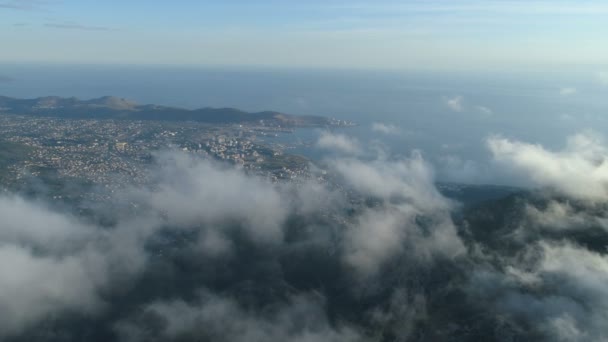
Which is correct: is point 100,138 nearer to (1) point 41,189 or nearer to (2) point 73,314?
(1) point 41,189

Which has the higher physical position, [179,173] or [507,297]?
[179,173]

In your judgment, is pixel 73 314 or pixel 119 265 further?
pixel 119 265

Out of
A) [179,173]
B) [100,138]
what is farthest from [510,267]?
[100,138]

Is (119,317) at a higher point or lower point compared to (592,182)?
lower

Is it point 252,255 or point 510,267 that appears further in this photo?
point 252,255

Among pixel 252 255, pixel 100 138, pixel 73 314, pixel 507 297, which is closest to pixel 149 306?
pixel 73 314

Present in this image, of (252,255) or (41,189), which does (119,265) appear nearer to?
(252,255)

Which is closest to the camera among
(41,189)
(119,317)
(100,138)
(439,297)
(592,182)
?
(119,317)

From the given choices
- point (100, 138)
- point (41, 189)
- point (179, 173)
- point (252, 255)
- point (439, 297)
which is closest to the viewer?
point (439, 297)

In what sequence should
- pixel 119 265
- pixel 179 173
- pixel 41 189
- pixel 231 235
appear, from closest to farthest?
pixel 119 265 < pixel 231 235 < pixel 41 189 < pixel 179 173

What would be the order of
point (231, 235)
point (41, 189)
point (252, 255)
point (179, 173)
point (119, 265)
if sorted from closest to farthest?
point (119, 265)
point (252, 255)
point (231, 235)
point (41, 189)
point (179, 173)
